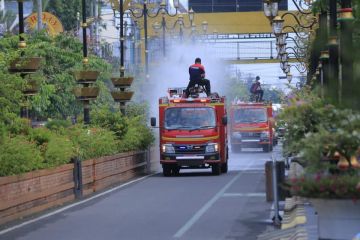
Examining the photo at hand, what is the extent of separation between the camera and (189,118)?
29391mm

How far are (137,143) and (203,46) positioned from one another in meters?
23.5

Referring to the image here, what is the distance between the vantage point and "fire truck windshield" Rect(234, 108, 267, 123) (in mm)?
50562

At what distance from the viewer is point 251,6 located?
184 ft

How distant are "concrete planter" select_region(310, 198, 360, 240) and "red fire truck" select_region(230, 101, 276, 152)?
4211cm

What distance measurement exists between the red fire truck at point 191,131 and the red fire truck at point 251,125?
20809mm

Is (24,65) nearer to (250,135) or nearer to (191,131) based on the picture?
(191,131)

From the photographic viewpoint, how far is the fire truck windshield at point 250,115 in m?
50.6

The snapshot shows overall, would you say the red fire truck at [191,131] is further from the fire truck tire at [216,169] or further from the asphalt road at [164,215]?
the asphalt road at [164,215]

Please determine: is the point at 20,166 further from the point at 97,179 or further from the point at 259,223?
the point at 97,179

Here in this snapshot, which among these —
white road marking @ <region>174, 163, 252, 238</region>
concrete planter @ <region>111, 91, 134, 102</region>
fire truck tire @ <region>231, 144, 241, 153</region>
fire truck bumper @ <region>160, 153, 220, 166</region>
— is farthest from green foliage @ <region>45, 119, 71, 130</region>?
fire truck tire @ <region>231, 144, 241, 153</region>

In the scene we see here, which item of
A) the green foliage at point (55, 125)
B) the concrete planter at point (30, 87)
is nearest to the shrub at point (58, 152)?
the concrete planter at point (30, 87)

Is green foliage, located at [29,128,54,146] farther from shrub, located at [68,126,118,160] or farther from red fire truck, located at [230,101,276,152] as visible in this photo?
red fire truck, located at [230,101,276,152]

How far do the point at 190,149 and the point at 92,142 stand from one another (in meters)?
5.78

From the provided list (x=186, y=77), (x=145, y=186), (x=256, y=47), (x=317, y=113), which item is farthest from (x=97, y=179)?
(x=256, y=47)
